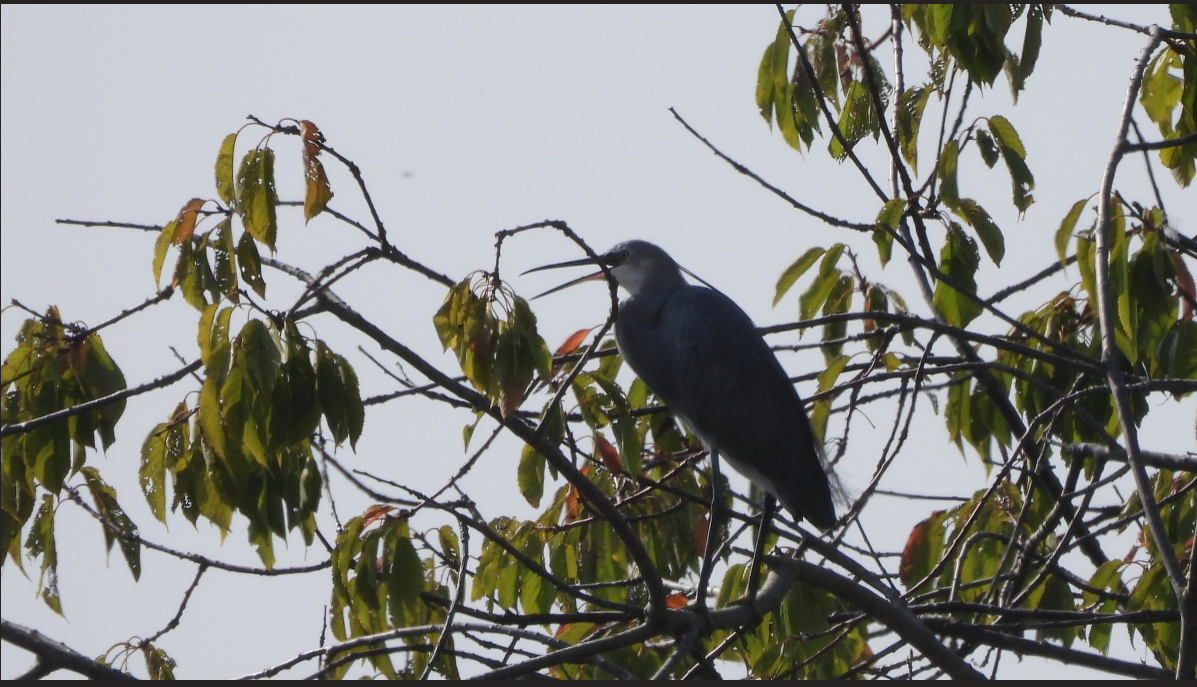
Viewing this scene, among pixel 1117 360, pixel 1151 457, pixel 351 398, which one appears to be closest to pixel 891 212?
pixel 1117 360

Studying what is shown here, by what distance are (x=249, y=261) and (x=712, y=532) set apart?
1.79m

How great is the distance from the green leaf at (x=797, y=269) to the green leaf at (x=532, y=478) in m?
0.91

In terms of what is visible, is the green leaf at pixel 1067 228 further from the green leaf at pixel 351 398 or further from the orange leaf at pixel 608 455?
the green leaf at pixel 351 398

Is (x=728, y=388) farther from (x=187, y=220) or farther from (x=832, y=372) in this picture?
(x=187, y=220)

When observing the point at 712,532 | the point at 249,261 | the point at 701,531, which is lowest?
the point at 712,532

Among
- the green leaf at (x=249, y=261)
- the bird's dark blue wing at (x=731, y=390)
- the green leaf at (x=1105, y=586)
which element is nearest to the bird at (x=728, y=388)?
the bird's dark blue wing at (x=731, y=390)

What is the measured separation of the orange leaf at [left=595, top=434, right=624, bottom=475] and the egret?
0.73m

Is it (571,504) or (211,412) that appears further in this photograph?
(571,504)

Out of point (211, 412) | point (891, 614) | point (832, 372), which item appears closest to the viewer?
point (211, 412)

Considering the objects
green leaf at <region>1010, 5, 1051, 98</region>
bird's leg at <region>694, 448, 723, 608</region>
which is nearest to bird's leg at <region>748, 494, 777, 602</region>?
bird's leg at <region>694, 448, 723, 608</region>

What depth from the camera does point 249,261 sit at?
2314 mm

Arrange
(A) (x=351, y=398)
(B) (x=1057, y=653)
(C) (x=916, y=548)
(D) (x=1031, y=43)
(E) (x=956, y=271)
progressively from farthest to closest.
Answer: (E) (x=956, y=271) < (C) (x=916, y=548) < (D) (x=1031, y=43) < (B) (x=1057, y=653) < (A) (x=351, y=398)

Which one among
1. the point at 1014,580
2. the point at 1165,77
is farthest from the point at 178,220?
the point at 1165,77

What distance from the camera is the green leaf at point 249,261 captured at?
231 cm
